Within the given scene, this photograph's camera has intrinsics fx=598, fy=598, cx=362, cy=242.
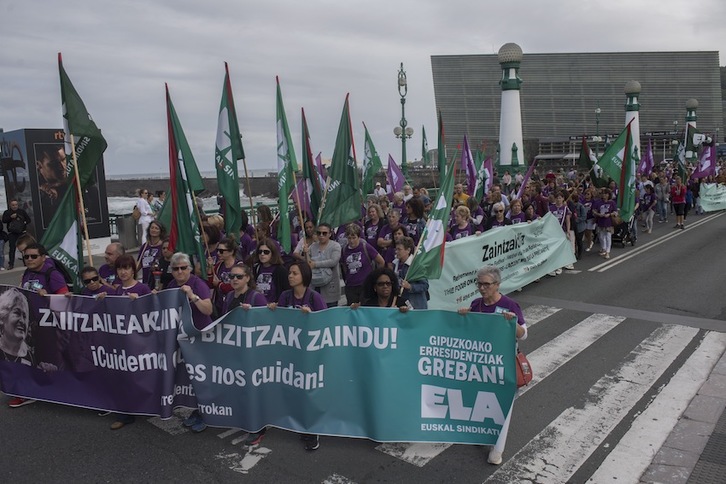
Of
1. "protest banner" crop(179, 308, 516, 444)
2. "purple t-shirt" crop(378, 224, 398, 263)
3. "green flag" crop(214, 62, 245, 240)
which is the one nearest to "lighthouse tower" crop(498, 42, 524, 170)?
"purple t-shirt" crop(378, 224, 398, 263)

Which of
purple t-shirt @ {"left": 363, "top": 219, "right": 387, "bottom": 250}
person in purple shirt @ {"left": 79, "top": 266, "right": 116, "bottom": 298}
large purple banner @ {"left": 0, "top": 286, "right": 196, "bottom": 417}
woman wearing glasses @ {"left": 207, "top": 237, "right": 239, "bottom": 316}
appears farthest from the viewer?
purple t-shirt @ {"left": 363, "top": 219, "right": 387, "bottom": 250}

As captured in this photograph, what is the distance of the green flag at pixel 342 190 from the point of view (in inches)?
324

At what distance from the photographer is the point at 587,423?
5227 mm

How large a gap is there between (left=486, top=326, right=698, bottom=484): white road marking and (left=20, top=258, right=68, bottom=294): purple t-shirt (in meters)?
4.43

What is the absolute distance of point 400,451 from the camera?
15.6ft

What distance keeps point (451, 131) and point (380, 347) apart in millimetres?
75652

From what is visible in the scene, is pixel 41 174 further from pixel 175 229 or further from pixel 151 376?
pixel 151 376

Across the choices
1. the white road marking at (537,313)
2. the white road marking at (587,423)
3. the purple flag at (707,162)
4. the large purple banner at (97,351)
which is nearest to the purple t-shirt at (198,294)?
the large purple banner at (97,351)

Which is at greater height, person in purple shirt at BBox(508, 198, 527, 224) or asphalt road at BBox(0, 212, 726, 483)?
person in purple shirt at BBox(508, 198, 527, 224)

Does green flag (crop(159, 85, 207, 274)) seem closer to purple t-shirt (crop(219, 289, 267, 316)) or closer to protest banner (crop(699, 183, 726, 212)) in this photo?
purple t-shirt (crop(219, 289, 267, 316))

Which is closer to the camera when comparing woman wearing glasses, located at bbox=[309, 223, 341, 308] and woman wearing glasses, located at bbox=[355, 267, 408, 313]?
woman wearing glasses, located at bbox=[355, 267, 408, 313]

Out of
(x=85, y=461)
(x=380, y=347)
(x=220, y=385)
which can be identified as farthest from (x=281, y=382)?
(x=85, y=461)

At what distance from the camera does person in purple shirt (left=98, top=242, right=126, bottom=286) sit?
6199mm

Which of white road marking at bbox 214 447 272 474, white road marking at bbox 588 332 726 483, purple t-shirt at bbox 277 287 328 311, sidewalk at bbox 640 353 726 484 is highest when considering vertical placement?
purple t-shirt at bbox 277 287 328 311
